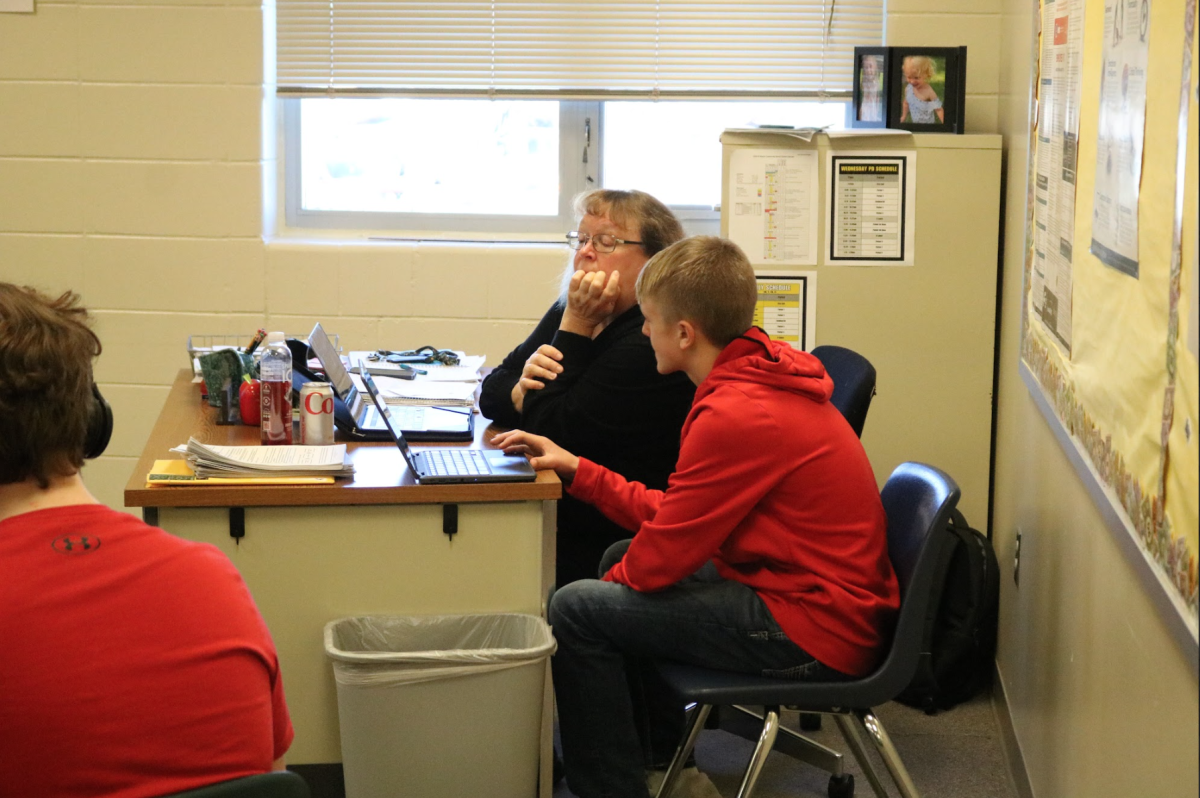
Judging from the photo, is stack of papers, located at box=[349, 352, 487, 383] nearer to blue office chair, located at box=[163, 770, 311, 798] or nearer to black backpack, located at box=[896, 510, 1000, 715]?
black backpack, located at box=[896, 510, 1000, 715]

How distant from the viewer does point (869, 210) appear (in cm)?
323

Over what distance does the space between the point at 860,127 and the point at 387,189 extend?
1565mm

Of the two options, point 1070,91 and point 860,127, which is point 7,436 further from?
point 860,127

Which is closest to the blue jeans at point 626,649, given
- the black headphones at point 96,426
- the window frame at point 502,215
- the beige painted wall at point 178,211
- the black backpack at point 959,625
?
the black headphones at point 96,426

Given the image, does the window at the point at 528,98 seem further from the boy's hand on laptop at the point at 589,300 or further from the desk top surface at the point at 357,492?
the desk top surface at the point at 357,492

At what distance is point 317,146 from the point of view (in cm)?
406

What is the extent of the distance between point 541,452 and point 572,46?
6.55 ft

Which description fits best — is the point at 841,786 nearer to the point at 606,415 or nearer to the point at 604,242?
the point at 606,415

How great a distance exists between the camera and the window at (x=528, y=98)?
151 inches

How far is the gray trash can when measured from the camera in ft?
6.60

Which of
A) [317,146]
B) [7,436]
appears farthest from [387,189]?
[7,436]

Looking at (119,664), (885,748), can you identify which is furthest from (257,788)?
(885,748)

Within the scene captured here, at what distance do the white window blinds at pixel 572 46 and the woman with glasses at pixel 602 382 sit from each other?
1.33m

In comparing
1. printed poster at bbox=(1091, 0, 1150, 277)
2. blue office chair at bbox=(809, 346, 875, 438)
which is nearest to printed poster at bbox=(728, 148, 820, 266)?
blue office chair at bbox=(809, 346, 875, 438)
